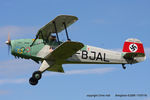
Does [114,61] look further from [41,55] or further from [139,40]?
[41,55]

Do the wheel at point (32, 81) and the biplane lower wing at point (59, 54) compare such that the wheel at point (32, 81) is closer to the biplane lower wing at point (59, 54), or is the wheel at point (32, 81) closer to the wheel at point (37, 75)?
the wheel at point (37, 75)

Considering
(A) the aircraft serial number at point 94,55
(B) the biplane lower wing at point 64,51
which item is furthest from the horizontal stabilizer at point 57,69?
(A) the aircraft serial number at point 94,55

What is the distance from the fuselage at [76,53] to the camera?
53.5ft

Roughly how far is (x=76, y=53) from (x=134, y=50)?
13.2ft

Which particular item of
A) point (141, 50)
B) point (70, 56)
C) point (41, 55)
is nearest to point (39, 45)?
point (41, 55)

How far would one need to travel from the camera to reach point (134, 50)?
1873 cm

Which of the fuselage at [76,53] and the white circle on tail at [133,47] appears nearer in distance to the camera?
the fuselage at [76,53]

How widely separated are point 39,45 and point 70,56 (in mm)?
1788

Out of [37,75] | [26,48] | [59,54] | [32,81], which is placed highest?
[26,48]

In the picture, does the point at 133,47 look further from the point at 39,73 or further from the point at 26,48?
the point at 26,48

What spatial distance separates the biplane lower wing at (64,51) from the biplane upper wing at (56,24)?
1374mm

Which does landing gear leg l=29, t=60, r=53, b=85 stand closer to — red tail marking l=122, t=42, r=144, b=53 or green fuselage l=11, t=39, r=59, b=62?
green fuselage l=11, t=39, r=59, b=62

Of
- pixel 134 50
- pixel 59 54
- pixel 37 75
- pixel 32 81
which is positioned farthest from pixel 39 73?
pixel 134 50

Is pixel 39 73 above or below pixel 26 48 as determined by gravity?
below
